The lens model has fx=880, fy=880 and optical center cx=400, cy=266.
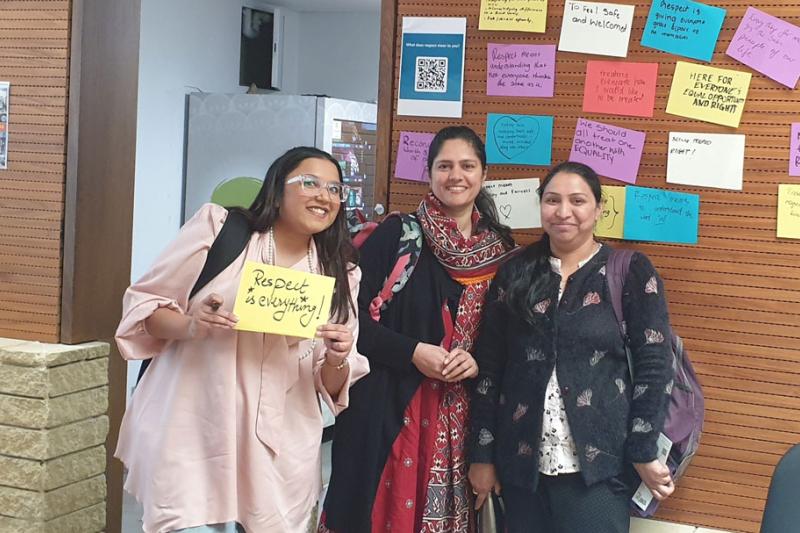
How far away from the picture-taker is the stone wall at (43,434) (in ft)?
9.37

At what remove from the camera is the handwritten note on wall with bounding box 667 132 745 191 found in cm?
247

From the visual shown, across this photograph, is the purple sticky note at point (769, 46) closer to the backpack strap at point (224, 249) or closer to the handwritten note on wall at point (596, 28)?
the handwritten note on wall at point (596, 28)

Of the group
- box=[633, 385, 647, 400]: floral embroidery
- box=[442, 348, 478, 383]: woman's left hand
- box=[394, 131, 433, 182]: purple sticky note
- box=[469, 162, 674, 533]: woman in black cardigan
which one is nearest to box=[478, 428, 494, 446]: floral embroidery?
box=[469, 162, 674, 533]: woman in black cardigan

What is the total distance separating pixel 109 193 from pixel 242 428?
1.43 meters

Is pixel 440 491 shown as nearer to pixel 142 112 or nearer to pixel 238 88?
pixel 142 112

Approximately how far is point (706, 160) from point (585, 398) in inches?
33.3

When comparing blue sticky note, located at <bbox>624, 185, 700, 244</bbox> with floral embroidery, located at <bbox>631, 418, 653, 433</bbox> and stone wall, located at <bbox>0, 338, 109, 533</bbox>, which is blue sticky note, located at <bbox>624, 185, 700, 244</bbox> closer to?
floral embroidery, located at <bbox>631, 418, 653, 433</bbox>

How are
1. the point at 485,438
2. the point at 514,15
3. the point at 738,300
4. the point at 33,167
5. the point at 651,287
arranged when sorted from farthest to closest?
1. the point at 33,167
2. the point at 514,15
3. the point at 738,300
4. the point at 485,438
5. the point at 651,287

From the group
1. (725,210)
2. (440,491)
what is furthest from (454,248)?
(725,210)

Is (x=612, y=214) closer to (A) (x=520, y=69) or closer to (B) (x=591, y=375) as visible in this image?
(A) (x=520, y=69)

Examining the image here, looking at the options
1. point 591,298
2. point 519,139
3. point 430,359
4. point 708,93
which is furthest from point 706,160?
point 430,359

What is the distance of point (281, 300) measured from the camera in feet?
6.41

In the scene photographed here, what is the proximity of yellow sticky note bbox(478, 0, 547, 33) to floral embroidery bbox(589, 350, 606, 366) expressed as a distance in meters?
1.04

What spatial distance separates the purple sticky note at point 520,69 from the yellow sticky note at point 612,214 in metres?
0.35
